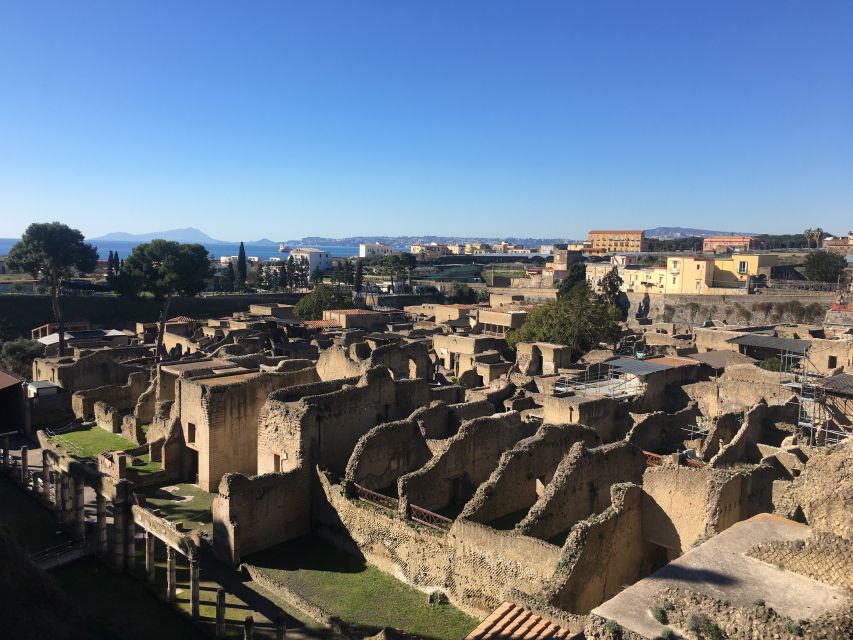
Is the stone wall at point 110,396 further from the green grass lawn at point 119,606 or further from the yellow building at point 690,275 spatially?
the yellow building at point 690,275

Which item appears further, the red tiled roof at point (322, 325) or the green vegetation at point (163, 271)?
the red tiled roof at point (322, 325)

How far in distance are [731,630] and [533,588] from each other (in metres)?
5.01

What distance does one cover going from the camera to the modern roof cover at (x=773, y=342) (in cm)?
3650

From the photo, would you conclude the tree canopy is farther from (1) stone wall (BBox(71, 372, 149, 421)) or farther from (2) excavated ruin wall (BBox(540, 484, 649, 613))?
(2) excavated ruin wall (BBox(540, 484, 649, 613))

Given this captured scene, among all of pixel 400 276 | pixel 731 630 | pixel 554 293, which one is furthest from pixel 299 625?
pixel 400 276

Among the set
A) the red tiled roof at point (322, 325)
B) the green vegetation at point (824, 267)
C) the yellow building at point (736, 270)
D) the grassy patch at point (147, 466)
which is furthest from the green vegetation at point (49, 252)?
the green vegetation at point (824, 267)

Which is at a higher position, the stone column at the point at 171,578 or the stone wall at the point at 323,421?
the stone wall at the point at 323,421

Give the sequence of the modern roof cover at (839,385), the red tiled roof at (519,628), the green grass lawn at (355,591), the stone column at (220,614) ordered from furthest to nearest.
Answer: the modern roof cover at (839,385)
the green grass lawn at (355,591)
the stone column at (220,614)
the red tiled roof at (519,628)

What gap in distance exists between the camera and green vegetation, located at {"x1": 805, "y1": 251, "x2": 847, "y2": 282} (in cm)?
7194

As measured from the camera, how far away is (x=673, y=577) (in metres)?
9.88

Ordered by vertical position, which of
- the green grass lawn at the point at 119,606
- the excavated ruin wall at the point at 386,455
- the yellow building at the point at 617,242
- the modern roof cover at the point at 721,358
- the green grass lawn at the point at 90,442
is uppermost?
the yellow building at the point at 617,242

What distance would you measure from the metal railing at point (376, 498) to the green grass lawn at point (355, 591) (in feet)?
4.98

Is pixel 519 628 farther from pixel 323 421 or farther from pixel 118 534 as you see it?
pixel 118 534

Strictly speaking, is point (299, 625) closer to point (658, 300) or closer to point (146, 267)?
point (146, 267)
